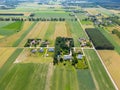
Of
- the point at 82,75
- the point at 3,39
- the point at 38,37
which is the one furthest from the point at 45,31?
the point at 82,75

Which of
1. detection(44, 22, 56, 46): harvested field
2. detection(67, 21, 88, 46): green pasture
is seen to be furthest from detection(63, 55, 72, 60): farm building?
detection(67, 21, 88, 46): green pasture

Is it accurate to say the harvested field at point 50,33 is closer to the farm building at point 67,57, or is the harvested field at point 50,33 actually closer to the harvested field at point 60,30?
the harvested field at point 60,30

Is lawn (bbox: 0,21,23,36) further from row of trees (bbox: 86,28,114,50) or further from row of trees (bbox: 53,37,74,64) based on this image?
row of trees (bbox: 86,28,114,50)

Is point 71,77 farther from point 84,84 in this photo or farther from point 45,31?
point 45,31

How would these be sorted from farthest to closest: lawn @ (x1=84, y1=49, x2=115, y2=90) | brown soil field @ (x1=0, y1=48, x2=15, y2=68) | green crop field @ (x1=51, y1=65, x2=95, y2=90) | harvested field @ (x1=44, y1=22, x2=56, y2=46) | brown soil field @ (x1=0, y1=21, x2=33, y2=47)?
harvested field @ (x1=44, y1=22, x2=56, y2=46) → brown soil field @ (x1=0, y1=21, x2=33, y2=47) → brown soil field @ (x1=0, y1=48, x2=15, y2=68) → lawn @ (x1=84, y1=49, x2=115, y2=90) → green crop field @ (x1=51, y1=65, x2=95, y2=90)

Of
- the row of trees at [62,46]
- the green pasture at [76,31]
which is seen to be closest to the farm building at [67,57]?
the row of trees at [62,46]
